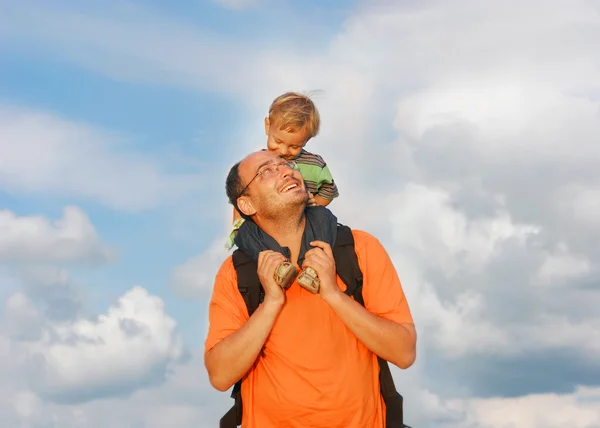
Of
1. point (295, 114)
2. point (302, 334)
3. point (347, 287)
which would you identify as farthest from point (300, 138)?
point (302, 334)

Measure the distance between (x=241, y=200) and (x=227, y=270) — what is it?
0.71 meters

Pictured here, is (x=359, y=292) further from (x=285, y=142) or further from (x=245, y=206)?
(x=285, y=142)

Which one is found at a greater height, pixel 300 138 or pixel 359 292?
pixel 300 138

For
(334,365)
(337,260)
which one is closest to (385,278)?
(337,260)

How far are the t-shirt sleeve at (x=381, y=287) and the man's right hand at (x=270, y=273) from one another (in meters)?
0.87

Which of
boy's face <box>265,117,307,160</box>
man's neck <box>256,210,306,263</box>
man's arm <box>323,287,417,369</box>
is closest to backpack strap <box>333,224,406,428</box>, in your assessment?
man's arm <box>323,287,417,369</box>

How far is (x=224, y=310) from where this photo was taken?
285 inches

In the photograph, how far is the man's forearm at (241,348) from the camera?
674cm

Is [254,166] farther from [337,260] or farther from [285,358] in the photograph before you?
[285,358]

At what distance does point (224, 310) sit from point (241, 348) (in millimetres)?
567

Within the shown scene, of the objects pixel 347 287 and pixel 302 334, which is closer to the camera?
pixel 302 334

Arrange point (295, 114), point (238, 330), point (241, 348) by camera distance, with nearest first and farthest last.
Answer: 1. point (241, 348)
2. point (238, 330)
3. point (295, 114)

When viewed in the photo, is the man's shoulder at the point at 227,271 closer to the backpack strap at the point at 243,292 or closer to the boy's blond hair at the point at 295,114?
the backpack strap at the point at 243,292

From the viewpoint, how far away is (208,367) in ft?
23.2
